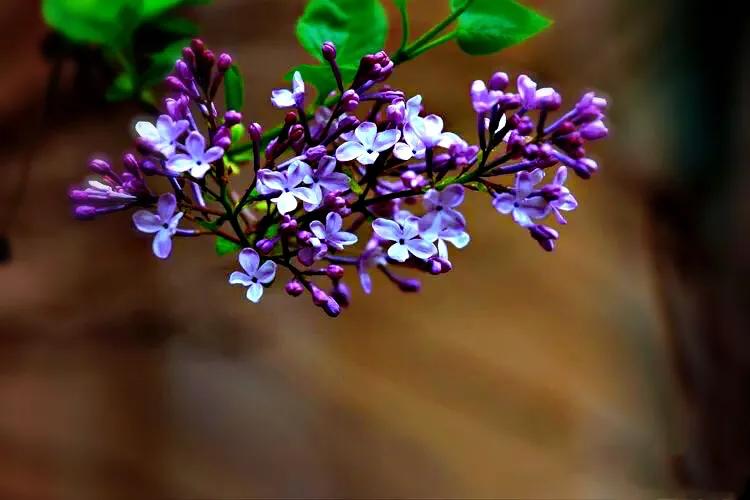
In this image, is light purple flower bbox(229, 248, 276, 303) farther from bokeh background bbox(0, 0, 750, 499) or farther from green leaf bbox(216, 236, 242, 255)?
bokeh background bbox(0, 0, 750, 499)

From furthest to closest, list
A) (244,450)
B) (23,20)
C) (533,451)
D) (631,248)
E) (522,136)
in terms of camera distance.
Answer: (631,248)
(533,451)
(244,450)
(23,20)
(522,136)

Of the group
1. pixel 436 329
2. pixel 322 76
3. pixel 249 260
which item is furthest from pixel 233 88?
pixel 436 329

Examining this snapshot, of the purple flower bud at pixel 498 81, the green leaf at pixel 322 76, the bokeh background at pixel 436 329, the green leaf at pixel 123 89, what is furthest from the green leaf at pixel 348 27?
the bokeh background at pixel 436 329

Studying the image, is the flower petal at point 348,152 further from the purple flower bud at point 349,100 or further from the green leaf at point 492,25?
the green leaf at point 492,25

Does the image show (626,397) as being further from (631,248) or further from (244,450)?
(244,450)

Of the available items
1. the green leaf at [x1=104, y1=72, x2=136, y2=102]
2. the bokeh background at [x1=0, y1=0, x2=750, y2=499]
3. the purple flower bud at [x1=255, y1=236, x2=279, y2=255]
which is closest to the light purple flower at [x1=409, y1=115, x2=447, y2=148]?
the purple flower bud at [x1=255, y1=236, x2=279, y2=255]

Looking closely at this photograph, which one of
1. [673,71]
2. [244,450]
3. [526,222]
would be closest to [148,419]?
[244,450]
